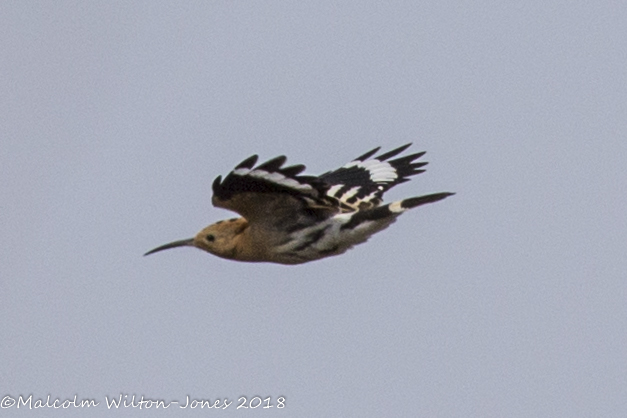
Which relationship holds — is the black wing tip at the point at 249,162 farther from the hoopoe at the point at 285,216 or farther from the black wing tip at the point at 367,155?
the black wing tip at the point at 367,155

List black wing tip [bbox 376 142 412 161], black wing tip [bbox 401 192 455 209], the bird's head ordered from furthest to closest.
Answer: black wing tip [bbox 376 142 412 161], the bird's head, black wing tip [bbox 401 192 455 209]

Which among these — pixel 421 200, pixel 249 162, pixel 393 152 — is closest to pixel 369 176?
pixel 393 152

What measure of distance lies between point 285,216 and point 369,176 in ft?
3.69

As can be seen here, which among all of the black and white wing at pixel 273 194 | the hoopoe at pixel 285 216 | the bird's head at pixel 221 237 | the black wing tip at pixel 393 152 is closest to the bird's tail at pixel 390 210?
the hoopoe at pixel 285 216

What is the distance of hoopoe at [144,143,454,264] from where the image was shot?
5867 millimetres

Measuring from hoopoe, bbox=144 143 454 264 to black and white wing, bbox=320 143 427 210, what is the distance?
0.23 ft

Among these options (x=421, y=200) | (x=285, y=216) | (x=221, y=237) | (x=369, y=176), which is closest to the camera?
(x=421, y=200)

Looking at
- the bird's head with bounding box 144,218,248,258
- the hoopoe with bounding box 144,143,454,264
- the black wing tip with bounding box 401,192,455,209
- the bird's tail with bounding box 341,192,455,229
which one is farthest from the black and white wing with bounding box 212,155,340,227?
the black wing tip with bounding box 401,192,455,209

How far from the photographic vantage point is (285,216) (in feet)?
20.2

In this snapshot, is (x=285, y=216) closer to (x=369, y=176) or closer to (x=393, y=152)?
(x=369, y=176)

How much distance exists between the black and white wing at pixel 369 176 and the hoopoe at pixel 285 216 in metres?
0.07

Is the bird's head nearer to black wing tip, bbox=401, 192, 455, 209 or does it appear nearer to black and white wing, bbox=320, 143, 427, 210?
black and white wing, bbox=320, 143, 427, 210

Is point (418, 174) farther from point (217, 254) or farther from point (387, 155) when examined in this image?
point (217, 254)

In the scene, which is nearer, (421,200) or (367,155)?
(421,200)
